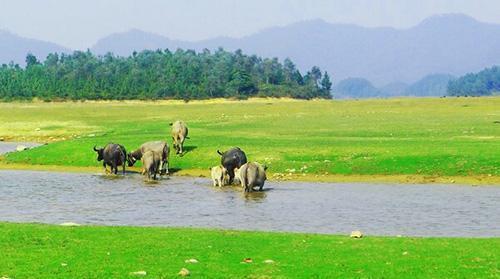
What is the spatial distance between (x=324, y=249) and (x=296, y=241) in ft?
5.16

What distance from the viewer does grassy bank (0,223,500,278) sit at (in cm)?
1881

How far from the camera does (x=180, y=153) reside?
1987 inches

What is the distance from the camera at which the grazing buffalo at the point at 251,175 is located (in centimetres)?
3772

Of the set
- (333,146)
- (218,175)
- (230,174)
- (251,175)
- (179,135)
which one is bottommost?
(230,174)

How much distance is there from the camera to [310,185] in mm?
40844

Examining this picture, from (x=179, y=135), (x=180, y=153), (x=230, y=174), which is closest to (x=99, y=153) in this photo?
(x=180, y=153)

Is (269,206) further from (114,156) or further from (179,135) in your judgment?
(179,135)

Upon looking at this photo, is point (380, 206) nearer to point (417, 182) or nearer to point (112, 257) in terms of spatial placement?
point (417, 182)

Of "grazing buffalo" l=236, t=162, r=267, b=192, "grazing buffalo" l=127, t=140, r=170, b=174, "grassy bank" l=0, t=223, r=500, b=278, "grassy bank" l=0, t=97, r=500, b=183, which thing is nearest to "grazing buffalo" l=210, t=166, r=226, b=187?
"grazing buffalo" l=236, t=162, r=267, b=192

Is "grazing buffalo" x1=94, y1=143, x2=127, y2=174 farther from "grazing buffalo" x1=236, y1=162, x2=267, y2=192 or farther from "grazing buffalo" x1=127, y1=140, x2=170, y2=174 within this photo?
"grazing buffalo" x1=236, y1=162, x2=267, y2=192

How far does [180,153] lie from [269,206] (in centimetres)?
1775

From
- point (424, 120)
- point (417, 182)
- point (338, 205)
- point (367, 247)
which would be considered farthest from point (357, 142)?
point (367, 247)

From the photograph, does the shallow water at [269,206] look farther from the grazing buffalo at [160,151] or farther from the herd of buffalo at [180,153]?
the grazing buffalo at [160,151]

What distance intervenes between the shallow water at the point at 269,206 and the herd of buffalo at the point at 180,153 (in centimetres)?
75
